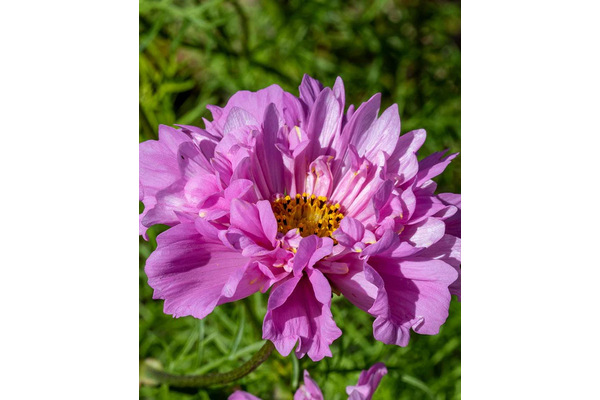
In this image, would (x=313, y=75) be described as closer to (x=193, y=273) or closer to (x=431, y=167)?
(x=431, y=167)

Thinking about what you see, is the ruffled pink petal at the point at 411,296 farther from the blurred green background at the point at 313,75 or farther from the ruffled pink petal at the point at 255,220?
the blurred green background at the point at 313,75

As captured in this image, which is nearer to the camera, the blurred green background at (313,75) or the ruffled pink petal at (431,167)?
the ruffled pink petal at (431,167)

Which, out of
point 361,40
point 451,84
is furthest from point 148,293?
point 451,84

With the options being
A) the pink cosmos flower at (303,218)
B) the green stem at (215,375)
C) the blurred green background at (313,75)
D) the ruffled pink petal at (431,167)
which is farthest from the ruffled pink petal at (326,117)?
the blurred green background at (313,75)

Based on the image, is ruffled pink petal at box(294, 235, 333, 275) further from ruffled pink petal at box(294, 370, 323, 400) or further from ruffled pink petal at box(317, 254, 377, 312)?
ruffled pink petal at box(294, 370, 323, 400)

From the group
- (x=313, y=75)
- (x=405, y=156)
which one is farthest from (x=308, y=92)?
A: (x=313, y=75)

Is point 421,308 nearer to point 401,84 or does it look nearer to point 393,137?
point 393,137
